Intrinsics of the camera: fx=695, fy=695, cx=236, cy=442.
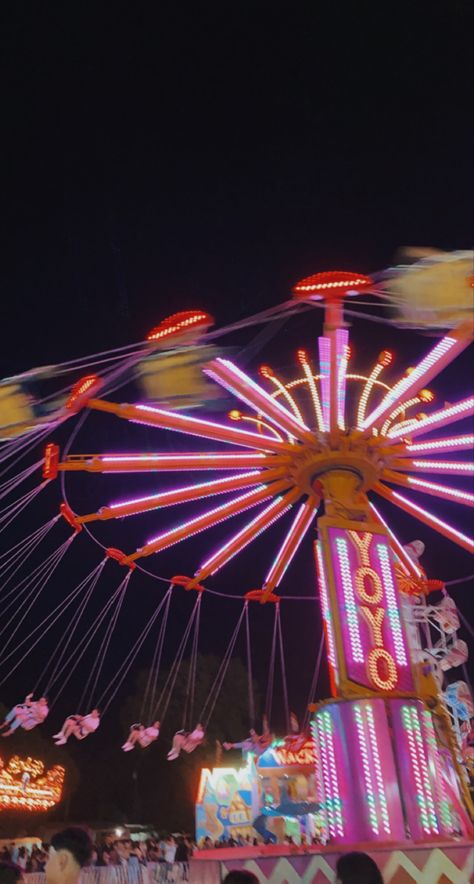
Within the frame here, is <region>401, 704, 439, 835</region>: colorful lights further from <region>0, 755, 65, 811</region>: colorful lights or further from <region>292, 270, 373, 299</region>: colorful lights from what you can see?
<region>0, 755, 65, 811</region>: colorful lights

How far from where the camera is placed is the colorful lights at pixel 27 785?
24.3 m

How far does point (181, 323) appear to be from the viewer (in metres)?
12.5

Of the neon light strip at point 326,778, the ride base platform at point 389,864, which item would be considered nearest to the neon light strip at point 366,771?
the neon light strip at point 326,778

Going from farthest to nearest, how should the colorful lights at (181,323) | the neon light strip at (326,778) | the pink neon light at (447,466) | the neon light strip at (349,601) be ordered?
the pink neon light at (447,466) → the colorful lights at (181,323) → the neon light strip at (349,601) → the neon light strip at (326,778)

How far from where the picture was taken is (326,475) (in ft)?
45.6

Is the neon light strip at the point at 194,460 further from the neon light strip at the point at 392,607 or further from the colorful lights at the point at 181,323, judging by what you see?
the neon light strip at the point at 392,607

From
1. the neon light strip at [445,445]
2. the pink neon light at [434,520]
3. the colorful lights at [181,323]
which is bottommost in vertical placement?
the pink neon light at [434,520]

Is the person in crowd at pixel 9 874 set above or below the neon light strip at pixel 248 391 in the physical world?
below

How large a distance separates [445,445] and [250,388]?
13.5ft

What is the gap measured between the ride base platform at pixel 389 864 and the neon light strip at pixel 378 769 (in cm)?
109

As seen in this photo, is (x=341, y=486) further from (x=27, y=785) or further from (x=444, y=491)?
(x=27, y=785)

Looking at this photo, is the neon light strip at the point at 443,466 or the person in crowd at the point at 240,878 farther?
the neon light strip at the point at 443,466

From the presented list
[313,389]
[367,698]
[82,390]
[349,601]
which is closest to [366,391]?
[313,389]

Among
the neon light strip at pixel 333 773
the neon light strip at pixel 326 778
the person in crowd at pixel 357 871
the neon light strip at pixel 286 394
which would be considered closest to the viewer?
the person in crowd at pixel 357 871
